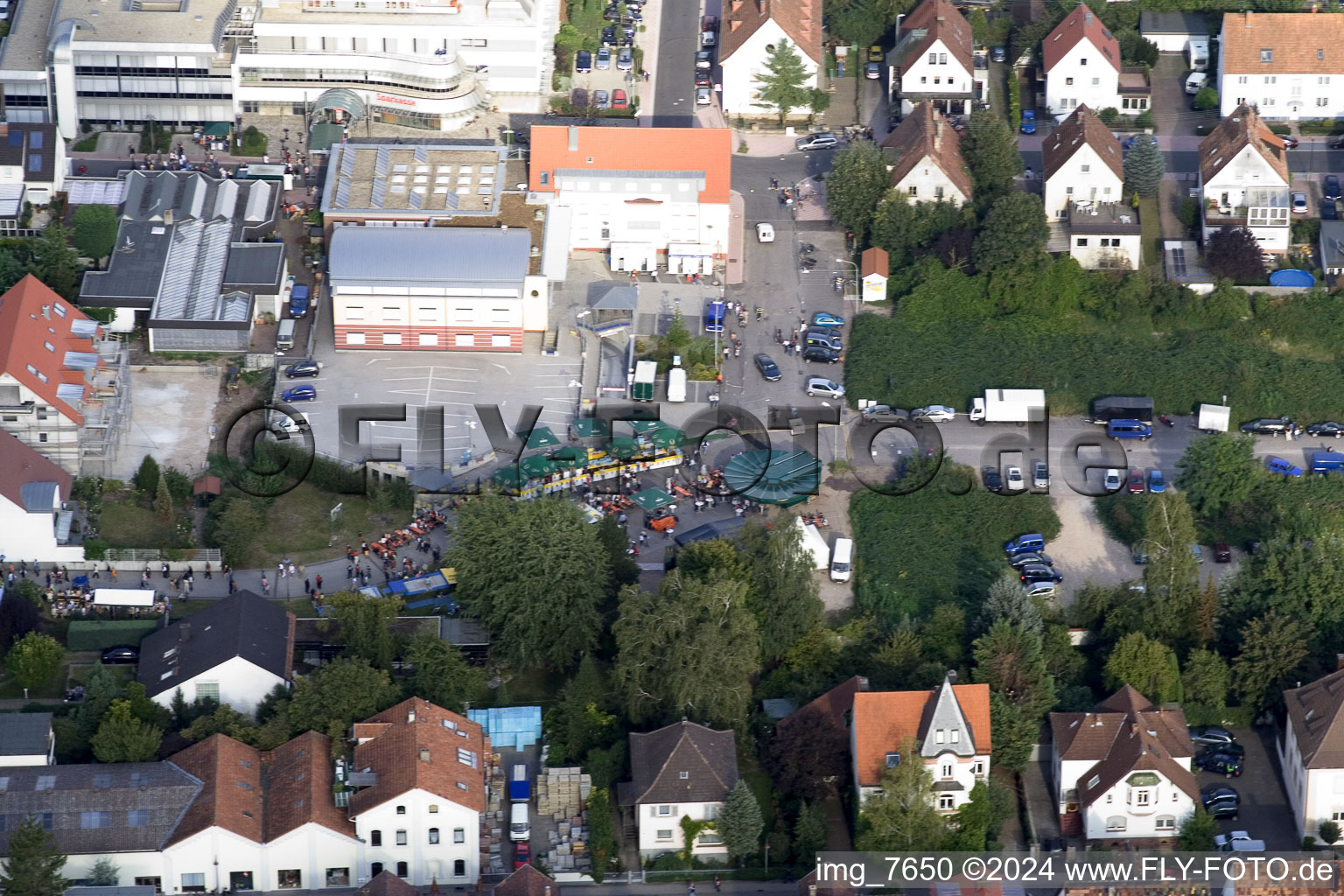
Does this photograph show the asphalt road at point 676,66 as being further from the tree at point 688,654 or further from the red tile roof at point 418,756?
the red tile roof at point 418,756

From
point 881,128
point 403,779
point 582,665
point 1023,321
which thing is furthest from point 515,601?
point 881,128

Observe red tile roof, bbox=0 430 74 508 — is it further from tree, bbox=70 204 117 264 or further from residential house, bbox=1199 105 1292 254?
residential house, bbox=1199 105 1292 254

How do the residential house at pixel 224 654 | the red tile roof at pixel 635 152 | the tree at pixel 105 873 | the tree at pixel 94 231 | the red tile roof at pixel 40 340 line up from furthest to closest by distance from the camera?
the red tile roof at pixel 635 152 → the tree at pixel 94 231 → the red tile roof at pixel 40 340 → the residential house at pixel 224 654 → the tree at pixel 105 873

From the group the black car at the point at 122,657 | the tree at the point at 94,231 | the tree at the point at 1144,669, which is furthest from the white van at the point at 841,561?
the tree at the point at 94,231

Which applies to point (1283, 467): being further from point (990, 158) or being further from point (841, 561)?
point (990, 158)

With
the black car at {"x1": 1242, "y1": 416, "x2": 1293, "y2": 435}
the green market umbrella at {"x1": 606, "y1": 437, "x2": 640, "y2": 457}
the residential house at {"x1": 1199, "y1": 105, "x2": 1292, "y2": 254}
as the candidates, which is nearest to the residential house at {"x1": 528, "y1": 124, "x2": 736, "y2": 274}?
the green market umbrella at {"x1": 606, "y1": 437, "x2": 640, "y2": 457}

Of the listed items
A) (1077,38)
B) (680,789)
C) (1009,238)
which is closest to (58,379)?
(680,789)

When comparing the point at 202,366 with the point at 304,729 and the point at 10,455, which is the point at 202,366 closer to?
the point at 10,455
